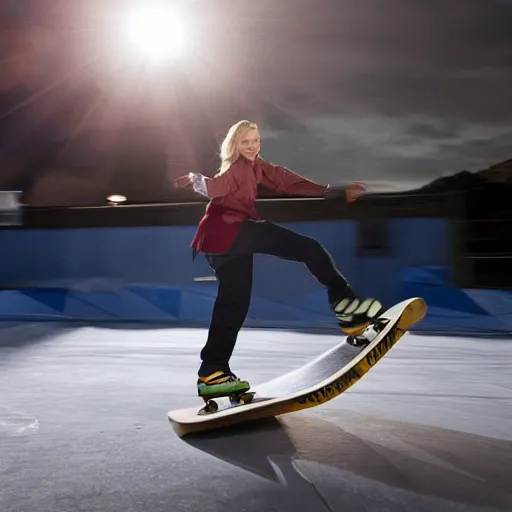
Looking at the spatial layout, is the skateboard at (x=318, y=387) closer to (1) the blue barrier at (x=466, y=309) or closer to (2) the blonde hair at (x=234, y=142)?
(2) the blonde hair at (x=234, y=142)

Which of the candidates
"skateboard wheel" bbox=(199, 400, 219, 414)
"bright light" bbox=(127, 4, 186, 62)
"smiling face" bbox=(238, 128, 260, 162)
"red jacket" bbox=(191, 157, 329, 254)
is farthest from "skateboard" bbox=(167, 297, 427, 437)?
"bright light" bbox=(127, 4, 186, 62)

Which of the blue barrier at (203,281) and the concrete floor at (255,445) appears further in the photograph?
the blue barrier at (203,281)

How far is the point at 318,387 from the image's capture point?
1.90 m

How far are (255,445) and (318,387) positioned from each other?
26cm

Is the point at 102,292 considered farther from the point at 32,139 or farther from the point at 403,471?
the point at 403,471

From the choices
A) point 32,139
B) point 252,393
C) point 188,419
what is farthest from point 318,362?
point 32,139

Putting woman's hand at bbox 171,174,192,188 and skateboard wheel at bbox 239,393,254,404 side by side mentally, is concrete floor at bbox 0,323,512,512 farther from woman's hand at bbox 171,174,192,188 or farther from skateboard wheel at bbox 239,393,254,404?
woman's hand at bbox 171,174,192,188

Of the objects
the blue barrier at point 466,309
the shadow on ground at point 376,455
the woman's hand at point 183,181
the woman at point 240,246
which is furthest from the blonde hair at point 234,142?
the blue barrier at point 466,309

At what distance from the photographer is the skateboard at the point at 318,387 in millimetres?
1887

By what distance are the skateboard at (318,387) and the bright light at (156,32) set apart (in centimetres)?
464

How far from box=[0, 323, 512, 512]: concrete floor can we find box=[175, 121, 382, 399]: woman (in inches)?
11.4

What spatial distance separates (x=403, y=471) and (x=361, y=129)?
508 centimetres

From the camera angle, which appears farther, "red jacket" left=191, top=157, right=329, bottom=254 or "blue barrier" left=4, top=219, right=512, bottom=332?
"blue barrier" left=4, top=219, right=512, bottom=332

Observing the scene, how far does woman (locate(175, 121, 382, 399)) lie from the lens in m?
Result: 1.95
